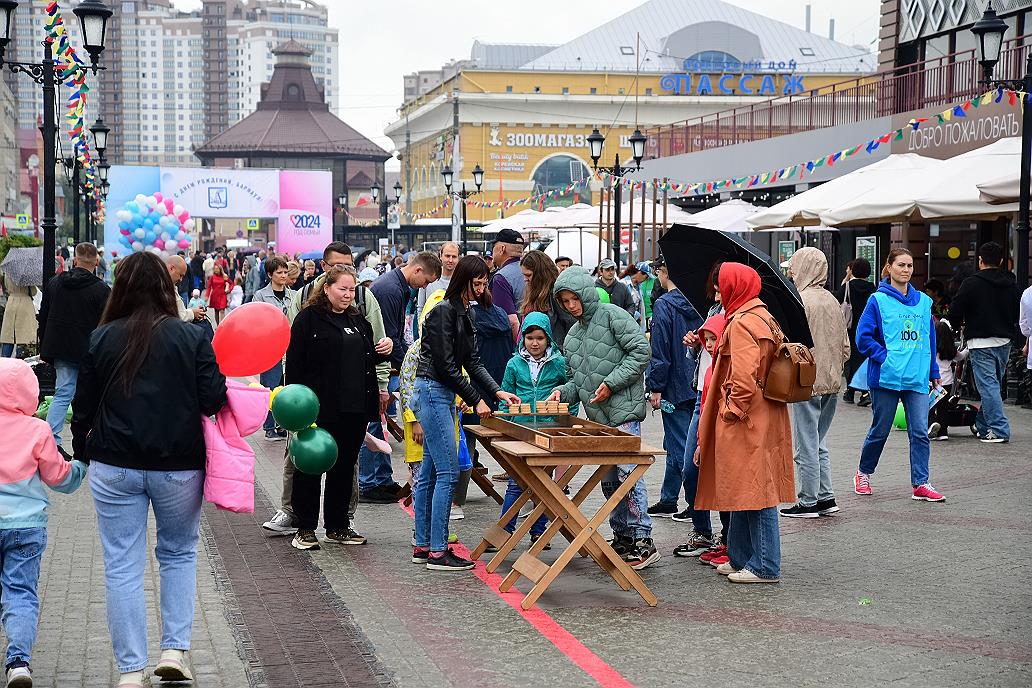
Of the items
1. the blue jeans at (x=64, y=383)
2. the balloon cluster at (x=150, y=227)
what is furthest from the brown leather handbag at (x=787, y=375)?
the balloon cluster at (x=150, y=227)

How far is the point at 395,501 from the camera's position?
10.1 metres

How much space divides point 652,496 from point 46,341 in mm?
5784

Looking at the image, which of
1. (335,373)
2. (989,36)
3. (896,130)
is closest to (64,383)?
(335,373)

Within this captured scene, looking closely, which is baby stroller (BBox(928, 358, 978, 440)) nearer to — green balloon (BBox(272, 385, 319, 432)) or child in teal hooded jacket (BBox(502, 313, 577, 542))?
child in teal hooded jacket (BBox(502, 313, 577, 542))

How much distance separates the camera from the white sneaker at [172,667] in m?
5.40

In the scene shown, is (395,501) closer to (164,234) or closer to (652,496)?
(652,496)

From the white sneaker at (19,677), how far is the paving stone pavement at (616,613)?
0.81ft

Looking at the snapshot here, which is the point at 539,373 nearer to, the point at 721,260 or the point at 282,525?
the point at 721,260

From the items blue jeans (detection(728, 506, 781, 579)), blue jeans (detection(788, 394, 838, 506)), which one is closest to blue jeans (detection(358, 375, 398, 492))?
blue jeans (detection(788, 394, 838, 506))

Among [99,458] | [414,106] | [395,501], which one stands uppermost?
[414,106]

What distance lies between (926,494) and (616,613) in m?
3.97

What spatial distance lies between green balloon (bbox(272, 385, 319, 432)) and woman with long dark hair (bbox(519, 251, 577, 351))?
209cm

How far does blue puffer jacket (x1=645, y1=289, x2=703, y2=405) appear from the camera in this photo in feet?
28.6

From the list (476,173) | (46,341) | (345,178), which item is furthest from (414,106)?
(46,341)
